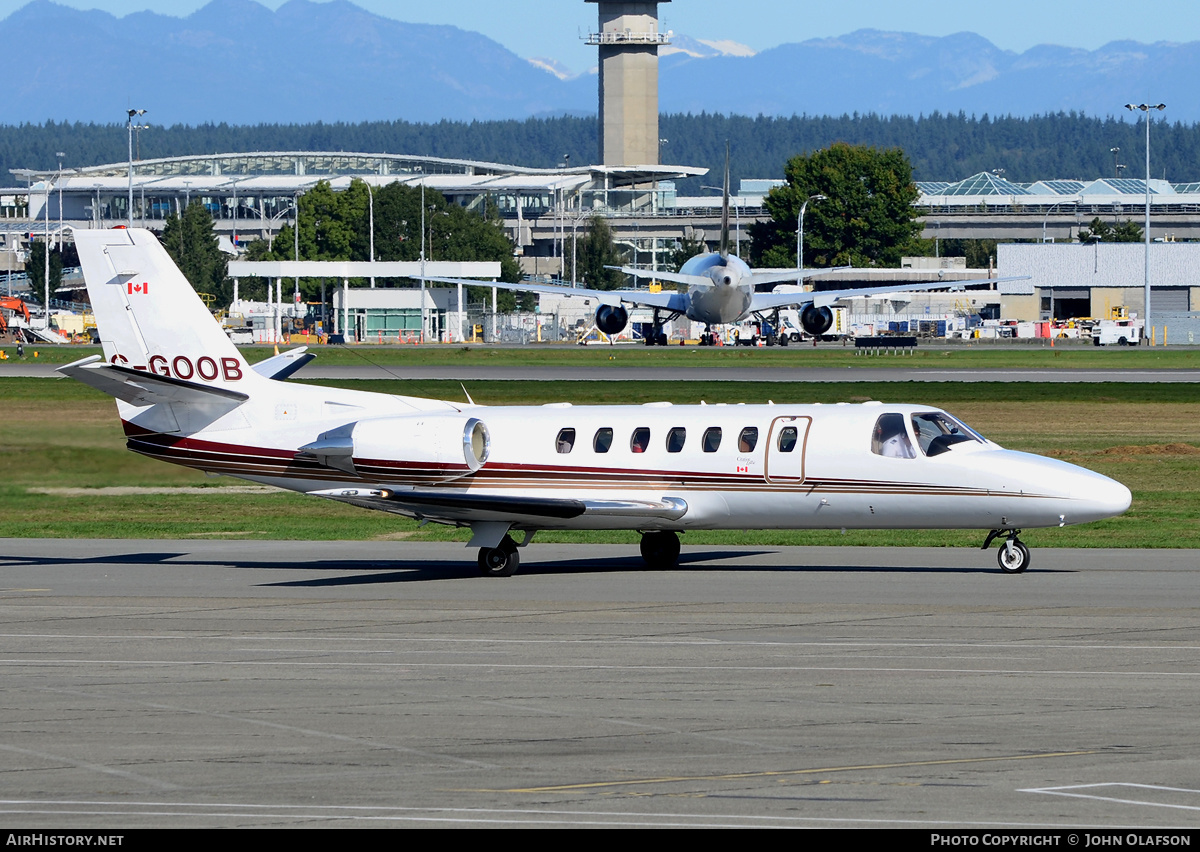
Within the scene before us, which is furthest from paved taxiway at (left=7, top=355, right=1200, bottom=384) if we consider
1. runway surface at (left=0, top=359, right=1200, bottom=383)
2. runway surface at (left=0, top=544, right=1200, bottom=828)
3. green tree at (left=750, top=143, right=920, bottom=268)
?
green tree at (left=750, top=143, right=920, bottom=268)

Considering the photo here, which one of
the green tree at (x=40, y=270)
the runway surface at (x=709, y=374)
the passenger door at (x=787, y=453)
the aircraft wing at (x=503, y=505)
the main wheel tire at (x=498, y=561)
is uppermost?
the green tree at (x=40, y=270)

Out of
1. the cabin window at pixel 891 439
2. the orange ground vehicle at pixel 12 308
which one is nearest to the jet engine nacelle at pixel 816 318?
the cabin window at pixel 891 439

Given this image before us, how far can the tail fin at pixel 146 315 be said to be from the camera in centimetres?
2820

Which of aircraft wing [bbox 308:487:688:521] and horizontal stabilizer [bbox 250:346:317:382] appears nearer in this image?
aircraft wing [bbox 308:487:688:521]

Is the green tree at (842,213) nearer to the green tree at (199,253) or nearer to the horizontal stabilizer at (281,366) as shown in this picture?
the green tree at (199,253)

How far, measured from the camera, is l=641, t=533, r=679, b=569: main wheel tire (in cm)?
2728

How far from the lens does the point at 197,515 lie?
3744 centimetres

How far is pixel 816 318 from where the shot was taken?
281 ft

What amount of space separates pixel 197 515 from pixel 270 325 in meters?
106

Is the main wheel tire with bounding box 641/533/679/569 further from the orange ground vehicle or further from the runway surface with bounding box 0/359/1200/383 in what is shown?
the orange ground vehicle

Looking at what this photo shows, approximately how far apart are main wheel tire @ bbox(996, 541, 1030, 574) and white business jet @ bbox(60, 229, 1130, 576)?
0.11ft

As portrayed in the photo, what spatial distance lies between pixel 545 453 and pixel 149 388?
6777 mm

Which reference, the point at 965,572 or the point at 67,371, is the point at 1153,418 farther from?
the point at 67,371

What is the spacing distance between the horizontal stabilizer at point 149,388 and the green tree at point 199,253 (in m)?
148
